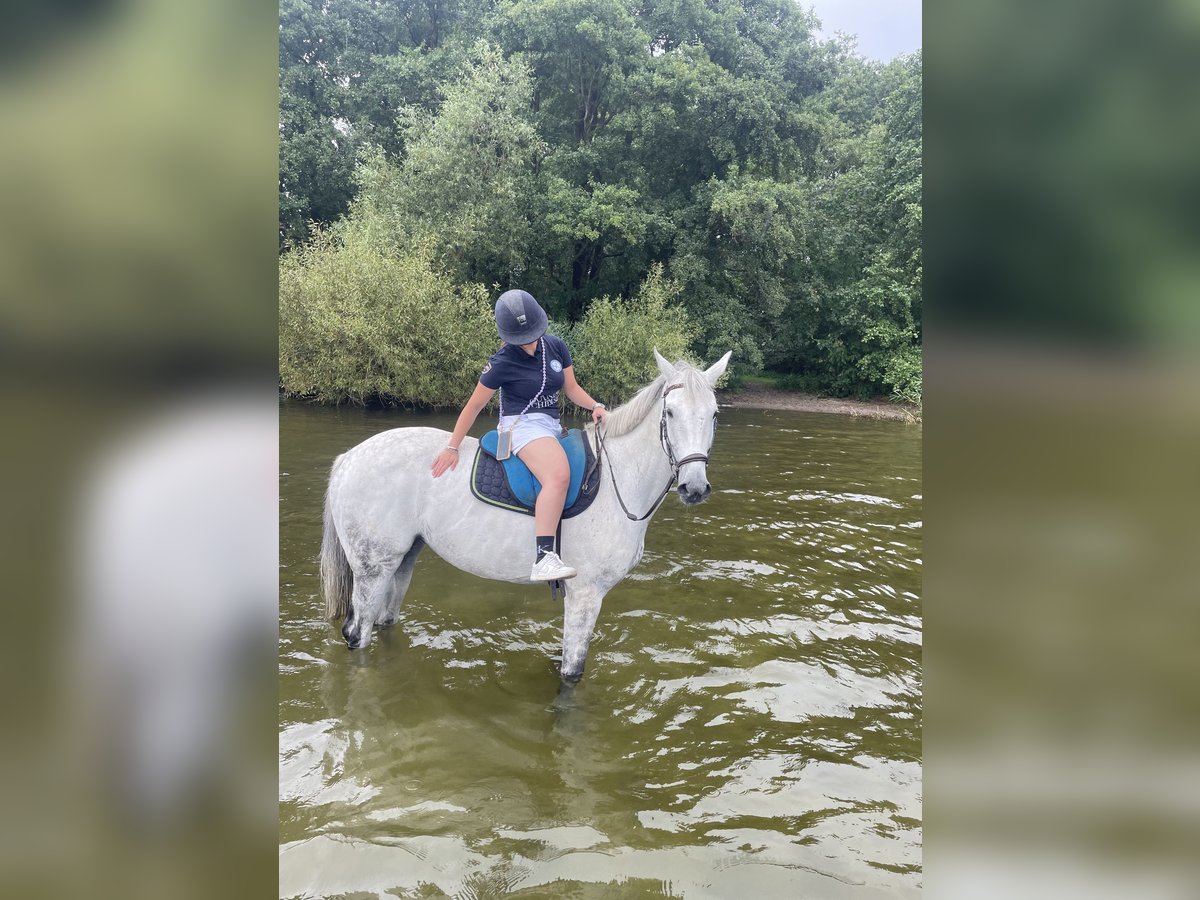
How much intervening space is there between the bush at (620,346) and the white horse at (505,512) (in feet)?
52.9

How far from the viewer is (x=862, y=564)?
6.95 metres

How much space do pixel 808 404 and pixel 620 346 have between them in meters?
8.48

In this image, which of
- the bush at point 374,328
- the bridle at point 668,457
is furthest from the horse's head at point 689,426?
the bush at point 374,328

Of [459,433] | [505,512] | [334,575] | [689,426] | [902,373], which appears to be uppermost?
[902,373]

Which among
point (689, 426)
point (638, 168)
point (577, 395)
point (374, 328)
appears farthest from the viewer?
point (638, 168)

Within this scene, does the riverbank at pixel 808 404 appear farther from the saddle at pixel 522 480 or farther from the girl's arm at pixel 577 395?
the saddle at pixel 522 480

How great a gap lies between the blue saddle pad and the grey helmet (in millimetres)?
669

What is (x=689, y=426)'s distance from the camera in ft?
12.7

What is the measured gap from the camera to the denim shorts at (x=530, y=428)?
168 inches

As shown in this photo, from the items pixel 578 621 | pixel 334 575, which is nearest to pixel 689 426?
pixel 578 621
